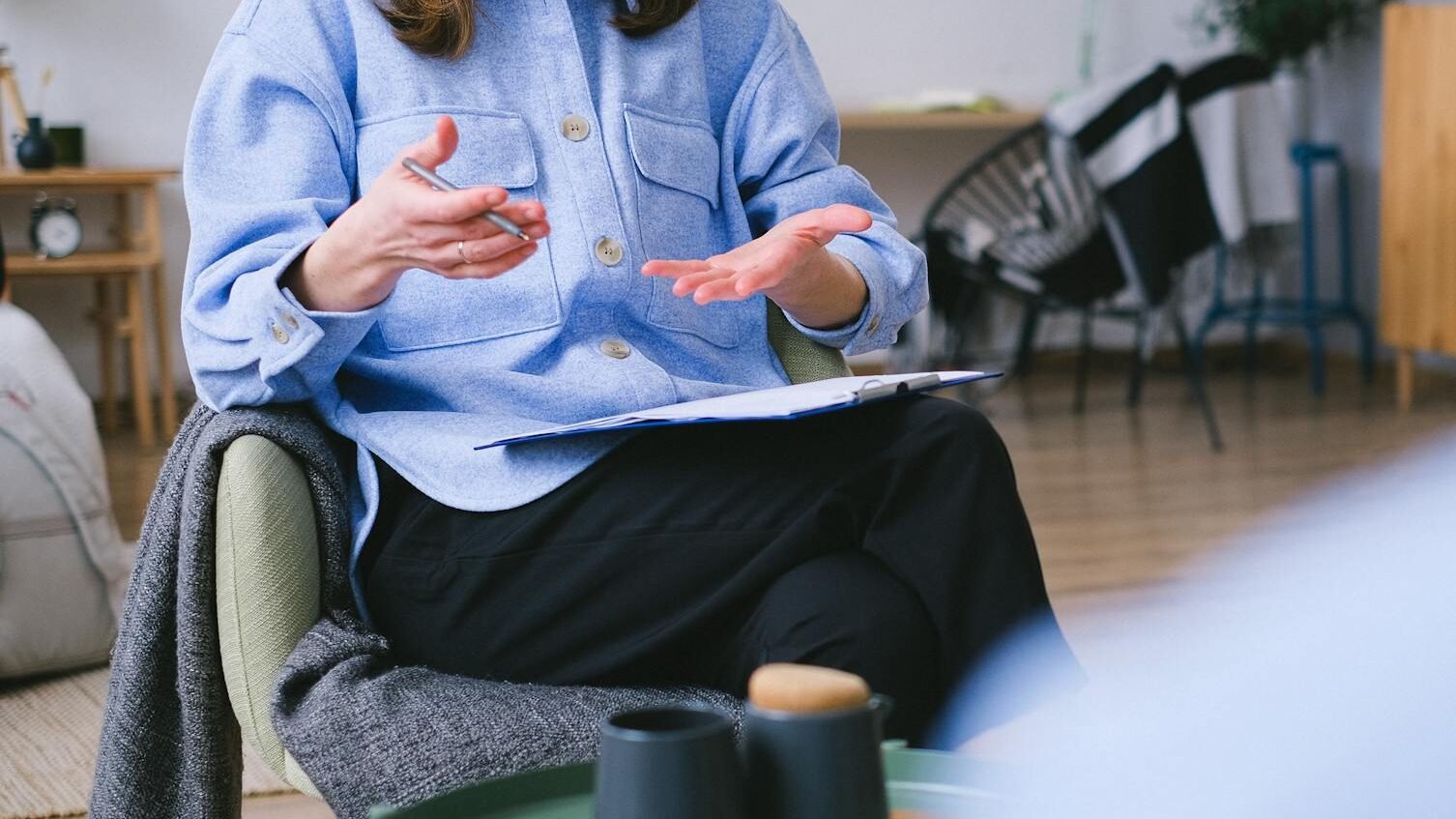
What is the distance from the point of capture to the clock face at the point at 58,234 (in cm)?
376

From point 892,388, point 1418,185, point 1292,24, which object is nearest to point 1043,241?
point 1418,185

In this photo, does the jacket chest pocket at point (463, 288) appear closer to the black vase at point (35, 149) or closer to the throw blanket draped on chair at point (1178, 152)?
the throw blanket draped on chair at point (1178, 152)

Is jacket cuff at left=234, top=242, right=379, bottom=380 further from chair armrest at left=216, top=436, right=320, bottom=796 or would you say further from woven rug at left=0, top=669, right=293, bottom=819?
woven rug at left=0, top=669, right=293, bottom=819

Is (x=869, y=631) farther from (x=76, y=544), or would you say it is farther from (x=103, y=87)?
(x=103, y=87)

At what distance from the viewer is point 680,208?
119 centimetres

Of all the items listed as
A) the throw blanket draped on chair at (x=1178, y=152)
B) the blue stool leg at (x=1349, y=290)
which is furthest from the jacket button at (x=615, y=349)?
the blue stool leg at (x=1349, y=290)

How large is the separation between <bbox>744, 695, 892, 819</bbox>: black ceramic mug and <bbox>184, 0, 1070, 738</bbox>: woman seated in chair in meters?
0.38

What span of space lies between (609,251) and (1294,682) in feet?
3.95

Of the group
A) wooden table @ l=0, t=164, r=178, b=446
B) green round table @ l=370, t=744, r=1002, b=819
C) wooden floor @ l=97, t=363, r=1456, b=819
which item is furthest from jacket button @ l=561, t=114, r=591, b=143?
wooden table @ l=0, t=164, r=178, b=446

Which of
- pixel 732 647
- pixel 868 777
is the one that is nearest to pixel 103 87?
pixel 732 647

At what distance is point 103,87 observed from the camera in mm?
4234

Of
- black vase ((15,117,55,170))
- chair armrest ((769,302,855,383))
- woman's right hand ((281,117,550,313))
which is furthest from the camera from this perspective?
black vase ((15,117,55,170))

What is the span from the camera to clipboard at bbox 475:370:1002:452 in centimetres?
90

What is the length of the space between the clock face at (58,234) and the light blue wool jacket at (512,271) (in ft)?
9.75
